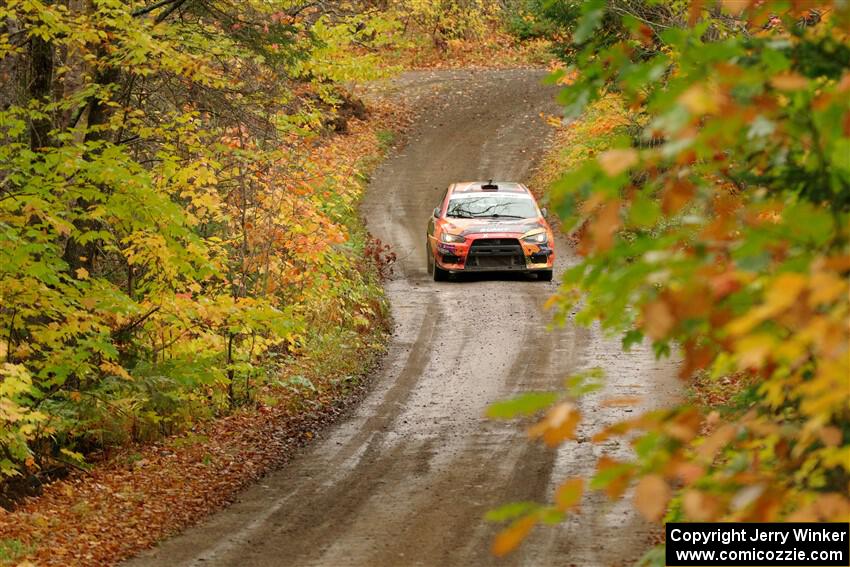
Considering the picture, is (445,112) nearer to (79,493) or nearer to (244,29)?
(244,29)

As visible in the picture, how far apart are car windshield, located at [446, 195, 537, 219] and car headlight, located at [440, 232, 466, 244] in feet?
1.74

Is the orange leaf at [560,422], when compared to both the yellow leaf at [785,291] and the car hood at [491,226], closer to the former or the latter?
the yellow leaf at [785,291]

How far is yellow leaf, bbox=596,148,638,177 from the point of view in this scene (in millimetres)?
2637

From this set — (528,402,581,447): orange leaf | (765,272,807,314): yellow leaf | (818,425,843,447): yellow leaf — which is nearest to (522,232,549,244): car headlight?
(528,402,581,447): orange leaf

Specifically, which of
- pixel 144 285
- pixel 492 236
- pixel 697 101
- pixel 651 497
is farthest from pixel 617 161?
pixel 492 236

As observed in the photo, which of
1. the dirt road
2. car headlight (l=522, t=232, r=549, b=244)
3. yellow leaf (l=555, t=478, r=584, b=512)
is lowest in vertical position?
the dirt road

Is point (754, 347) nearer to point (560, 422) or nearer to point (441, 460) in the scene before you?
point (560, 422)

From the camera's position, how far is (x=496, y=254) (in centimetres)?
2000

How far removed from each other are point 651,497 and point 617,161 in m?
0.87

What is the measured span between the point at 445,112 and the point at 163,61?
93.3 ft

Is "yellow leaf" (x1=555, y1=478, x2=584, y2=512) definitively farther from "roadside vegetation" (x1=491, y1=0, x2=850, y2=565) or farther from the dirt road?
the dirt road

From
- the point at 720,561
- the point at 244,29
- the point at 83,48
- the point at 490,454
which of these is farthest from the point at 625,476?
the point at 244,29

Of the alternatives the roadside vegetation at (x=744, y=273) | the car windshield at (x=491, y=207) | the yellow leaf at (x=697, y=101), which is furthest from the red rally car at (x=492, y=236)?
the yellow leaf at (x=697, y=101)

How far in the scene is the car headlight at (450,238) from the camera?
1997 centimetres
